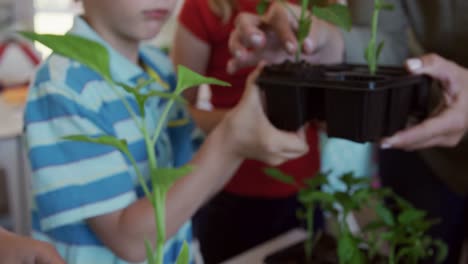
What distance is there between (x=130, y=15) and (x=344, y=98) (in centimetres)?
32

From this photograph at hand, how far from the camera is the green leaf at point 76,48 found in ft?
1.07

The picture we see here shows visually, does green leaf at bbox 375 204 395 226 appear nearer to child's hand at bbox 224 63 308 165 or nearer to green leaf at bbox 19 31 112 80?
child's hand at bbox 224 63 308 165

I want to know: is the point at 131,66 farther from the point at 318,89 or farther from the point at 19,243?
the point at 19,243

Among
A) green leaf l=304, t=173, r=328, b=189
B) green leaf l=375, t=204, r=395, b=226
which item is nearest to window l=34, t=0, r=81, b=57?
green leaf l=304, t=173, r=328, b=189

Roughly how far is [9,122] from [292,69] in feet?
4.40

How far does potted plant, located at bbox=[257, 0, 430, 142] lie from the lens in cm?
60

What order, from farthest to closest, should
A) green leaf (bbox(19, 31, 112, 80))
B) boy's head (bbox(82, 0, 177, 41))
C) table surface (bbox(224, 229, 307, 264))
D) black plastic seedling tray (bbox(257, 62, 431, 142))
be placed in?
table surface (bbox(224, 229, 307, 264)), boy's head (bbox(82, 0, 177, 41)), black plastic seedling tray (bbox(257, 62, 431, 142)), green leaf (bbox(19, 31, 112, 80))

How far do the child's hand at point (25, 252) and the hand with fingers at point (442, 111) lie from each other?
45 cm

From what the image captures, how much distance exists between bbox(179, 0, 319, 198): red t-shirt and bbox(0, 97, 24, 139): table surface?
32.4 inches

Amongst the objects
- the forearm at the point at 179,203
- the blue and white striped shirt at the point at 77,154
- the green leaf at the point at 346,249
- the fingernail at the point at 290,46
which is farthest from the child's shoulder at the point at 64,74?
the green leaf at the point at 346,249

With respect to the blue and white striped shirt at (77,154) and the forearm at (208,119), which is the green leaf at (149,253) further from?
the forearm at (208,119)

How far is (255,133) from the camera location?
0.67 metres

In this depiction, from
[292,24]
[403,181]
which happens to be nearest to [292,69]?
[292,24]

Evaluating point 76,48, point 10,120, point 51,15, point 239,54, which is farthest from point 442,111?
point 51,15
